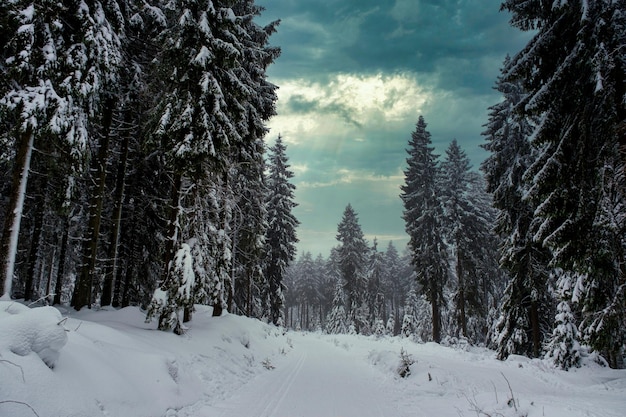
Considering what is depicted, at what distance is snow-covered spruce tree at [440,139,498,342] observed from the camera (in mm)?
26750

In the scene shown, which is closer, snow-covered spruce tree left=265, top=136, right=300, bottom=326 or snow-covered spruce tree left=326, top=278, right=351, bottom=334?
snow-covered spruce tree left=265, top=136, right=300, bottom=326

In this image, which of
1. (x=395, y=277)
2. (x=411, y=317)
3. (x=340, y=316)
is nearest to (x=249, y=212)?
(x=340, y=316)

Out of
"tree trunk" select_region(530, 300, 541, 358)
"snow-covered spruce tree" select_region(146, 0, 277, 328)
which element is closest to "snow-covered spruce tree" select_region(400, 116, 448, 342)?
"tree trunk" select_region(530, 300, 541, 358)

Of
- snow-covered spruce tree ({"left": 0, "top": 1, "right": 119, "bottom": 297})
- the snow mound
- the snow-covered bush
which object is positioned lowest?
the snow-covered bush

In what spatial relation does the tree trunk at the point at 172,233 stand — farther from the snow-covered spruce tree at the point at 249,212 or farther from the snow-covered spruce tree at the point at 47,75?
the snow-covered spruce tree at the point at 249,212

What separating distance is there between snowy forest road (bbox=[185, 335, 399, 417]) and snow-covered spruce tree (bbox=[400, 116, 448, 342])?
15.6m

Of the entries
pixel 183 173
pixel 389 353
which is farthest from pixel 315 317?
pixel 183 173

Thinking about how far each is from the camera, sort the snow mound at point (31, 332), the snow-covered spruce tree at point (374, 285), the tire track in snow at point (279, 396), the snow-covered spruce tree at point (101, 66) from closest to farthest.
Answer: the snow mound at point (31, 332)
the tire track in snow at point (279, 396)
the snow-covered spruce tree at point (101, 66)
the snow-covered spruce tree at point (374, 285)

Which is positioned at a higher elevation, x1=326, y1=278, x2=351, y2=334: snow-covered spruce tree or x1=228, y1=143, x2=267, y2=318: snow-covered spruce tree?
x1=228, y1=143, x2=267, y2=318: snow-covered spruce tree

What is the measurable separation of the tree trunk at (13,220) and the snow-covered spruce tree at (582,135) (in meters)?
14.9

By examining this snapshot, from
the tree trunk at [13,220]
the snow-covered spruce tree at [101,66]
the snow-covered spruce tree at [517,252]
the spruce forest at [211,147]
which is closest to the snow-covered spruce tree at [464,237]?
the spruce forest at [211,147]

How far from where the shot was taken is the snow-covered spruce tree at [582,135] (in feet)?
27.4

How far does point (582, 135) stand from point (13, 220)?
16.0 m

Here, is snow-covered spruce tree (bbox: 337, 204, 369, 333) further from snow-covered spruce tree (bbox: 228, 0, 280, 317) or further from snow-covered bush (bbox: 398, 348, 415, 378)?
snow-covered bush (bbox: 398, 348, 415, 378)
